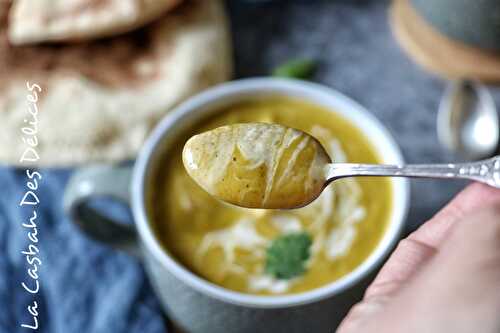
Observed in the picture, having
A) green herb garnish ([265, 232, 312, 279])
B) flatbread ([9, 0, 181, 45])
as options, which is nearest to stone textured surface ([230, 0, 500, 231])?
flatbread ([9, 0, 181, 45])

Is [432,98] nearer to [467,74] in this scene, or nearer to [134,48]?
A: [467,74]

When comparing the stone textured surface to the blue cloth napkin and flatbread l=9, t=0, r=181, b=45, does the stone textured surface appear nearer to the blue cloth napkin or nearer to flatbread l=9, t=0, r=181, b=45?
flatbread l=9, t=0, r=181, b=45

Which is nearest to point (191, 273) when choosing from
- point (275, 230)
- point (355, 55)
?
point (275, 230)

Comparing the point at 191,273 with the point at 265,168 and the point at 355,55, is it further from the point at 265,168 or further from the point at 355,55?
the point at 355,55

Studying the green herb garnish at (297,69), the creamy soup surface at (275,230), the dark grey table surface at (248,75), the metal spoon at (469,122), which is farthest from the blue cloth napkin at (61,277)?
the metal spoon at (469,122)

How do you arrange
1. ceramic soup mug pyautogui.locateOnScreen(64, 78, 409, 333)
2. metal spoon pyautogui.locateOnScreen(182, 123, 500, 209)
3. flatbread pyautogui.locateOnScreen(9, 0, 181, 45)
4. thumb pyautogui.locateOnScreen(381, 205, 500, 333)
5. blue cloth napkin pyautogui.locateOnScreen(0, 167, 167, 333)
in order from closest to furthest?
1. thumb pyautogui.locateOnScreen(381, 205, 500, 333)
2. metal spoon pyautogui.locateOnScreen(182, 123, 500, 209)
3. ceramic soup mug pyautogui.locateOnScreen(64, 78, 409, 333)
4. blue cloth napkin pyautogui.locateOnScreen(0, 167, 167, 333)
5. flatbread pyautogui.locateOnScreen(9, 0, 181, 45)

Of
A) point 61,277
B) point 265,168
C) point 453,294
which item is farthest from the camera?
point 61,277

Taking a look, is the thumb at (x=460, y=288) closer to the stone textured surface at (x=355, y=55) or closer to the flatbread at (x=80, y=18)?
the stone textured surface at (x=355, y=55)
